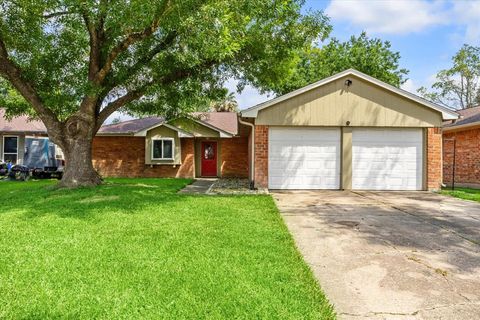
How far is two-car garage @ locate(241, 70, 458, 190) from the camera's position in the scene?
38.8 feet

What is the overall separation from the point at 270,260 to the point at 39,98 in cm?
1051

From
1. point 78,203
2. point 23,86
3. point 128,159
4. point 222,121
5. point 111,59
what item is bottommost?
point 78,203

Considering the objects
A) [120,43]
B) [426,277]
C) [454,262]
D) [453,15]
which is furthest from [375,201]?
[453,15]

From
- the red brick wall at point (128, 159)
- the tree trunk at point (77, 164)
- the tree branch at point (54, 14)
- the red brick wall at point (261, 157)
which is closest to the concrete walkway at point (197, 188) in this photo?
the red brick wall at point (261, 157)

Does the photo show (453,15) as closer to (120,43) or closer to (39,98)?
(120,43)

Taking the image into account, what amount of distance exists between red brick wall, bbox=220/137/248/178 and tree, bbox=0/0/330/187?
6.35 m

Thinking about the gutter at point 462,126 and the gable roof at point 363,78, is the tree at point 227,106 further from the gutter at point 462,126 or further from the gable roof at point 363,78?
the gable roof at point 363,78

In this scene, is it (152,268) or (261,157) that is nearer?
(152,268)

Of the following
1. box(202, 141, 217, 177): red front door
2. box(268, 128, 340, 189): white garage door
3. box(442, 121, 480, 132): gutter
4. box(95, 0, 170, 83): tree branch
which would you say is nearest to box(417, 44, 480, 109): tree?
box(442, 121, 480, 132): gutter

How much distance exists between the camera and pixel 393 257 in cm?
422

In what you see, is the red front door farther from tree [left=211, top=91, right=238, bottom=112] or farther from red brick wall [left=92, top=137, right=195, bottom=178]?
tree [left=211, top=91, right=238, bottom=112]

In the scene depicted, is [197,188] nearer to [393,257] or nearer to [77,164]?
[77,164]

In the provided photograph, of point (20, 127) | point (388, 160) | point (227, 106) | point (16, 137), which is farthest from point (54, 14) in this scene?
point (227, 106)

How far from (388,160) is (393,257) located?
866 cm
